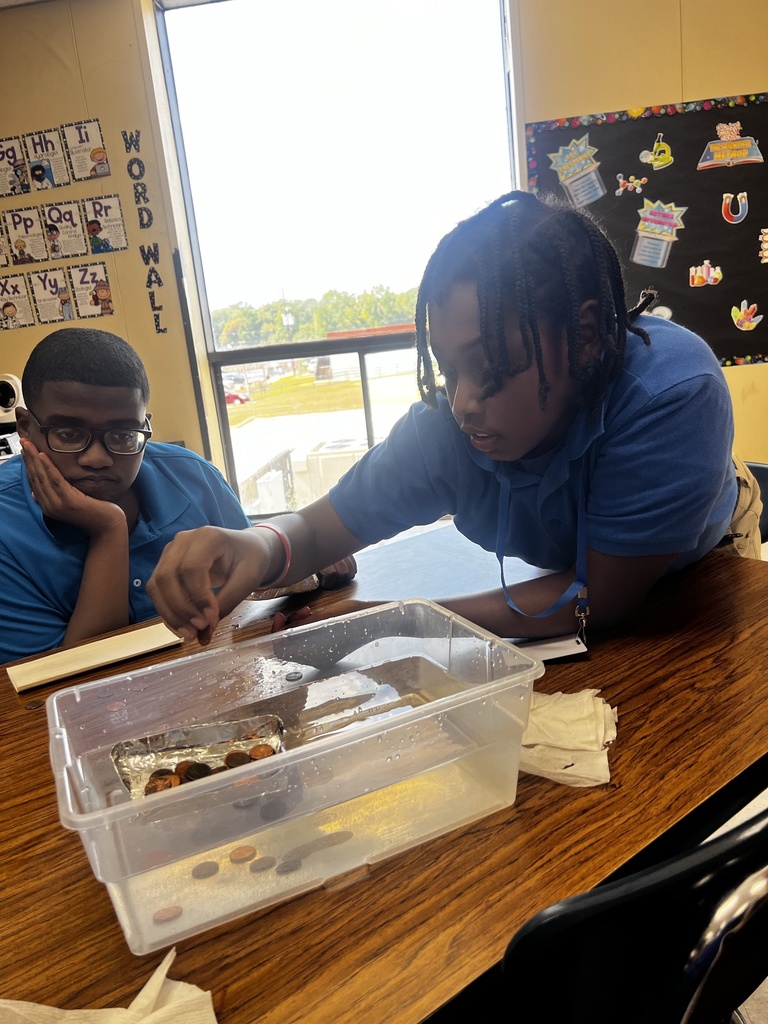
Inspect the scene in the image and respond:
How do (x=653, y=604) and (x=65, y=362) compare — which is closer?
(x=653, y=604)

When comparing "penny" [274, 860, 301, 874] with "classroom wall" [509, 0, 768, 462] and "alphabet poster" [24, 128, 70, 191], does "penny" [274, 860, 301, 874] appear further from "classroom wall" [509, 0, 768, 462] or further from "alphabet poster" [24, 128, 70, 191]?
"alphabet poster" [24, 128, 70, 191]

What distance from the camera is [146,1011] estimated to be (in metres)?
0.43

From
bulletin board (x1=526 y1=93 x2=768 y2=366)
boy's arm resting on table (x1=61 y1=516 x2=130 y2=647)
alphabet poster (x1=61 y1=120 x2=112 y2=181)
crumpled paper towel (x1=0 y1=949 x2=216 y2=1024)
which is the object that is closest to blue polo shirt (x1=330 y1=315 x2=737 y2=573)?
boy's arm resting on table (x1=61 y1=516 x2=130 y2=647)

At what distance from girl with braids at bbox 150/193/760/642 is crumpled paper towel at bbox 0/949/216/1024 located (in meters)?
0.42

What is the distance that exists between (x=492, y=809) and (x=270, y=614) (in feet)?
1.85

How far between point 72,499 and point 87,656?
317 mm

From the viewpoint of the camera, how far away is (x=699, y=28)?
107 inches

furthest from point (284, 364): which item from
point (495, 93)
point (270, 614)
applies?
point (270, 614)

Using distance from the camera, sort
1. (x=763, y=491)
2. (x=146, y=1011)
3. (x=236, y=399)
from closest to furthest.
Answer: (x=146, y=1011), (x=763, y=491), (x=236, y=399)

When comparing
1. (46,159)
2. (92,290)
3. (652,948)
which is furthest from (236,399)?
(652,948)

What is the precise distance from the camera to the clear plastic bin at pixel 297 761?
495mm

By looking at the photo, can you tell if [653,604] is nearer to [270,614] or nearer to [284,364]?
[270,614]

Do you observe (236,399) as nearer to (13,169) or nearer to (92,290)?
(92,290)

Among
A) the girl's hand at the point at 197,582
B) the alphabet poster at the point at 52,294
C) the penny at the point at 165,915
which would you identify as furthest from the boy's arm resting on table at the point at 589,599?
the alphabet poster at the point at 52,294
